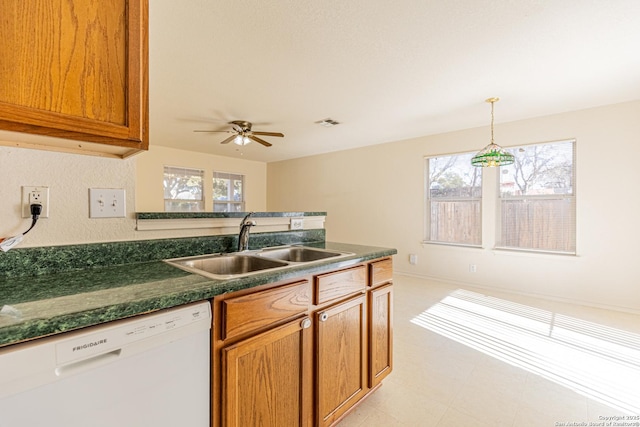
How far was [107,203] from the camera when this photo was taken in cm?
120

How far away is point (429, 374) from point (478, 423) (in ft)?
1.54

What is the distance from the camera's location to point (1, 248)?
0.93 meters

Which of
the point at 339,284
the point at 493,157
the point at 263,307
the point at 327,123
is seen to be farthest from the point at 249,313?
the point at 327,123

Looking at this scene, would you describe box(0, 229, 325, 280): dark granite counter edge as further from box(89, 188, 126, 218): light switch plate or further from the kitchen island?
box(89, 188, 126, 218): light switch plate

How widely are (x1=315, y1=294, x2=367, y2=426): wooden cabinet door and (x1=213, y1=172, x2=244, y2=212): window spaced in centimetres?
562

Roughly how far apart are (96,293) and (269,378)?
0.68 m

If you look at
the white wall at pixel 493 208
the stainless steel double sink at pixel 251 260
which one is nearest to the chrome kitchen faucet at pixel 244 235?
the stainless steel double sink at pixel 251 260

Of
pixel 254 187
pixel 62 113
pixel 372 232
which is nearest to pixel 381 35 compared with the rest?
pixel 62 113

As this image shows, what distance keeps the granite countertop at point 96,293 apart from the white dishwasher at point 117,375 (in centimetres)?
4

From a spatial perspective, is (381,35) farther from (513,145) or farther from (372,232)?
(372,232)

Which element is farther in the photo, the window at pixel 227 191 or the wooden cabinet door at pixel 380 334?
the window at pixel 227 191

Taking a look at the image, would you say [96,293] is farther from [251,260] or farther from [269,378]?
[251,260]

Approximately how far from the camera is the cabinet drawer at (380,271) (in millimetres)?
1618

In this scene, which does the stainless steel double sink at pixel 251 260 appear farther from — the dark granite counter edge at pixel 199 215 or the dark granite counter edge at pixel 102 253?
the dark granite counter edge at pixel 199 215
